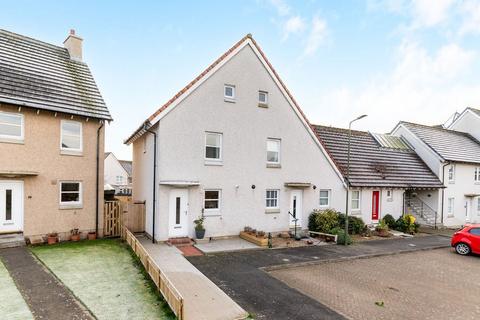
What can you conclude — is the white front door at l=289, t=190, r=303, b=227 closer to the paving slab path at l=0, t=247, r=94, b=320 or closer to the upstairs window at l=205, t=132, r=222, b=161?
the upstairs window at l=205, t=132, r=222, b=161

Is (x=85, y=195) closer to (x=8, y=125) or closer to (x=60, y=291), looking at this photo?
(x=8, y=125)

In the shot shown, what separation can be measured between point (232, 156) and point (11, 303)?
1195 cm

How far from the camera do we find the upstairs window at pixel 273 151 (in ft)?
63.1

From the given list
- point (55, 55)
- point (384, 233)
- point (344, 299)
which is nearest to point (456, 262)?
point (384, 233)

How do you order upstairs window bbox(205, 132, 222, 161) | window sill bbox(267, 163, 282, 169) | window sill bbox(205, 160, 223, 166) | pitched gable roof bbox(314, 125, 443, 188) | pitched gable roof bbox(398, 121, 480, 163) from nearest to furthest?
window sill bbox(205, 160, 223, 166) → upstairs window bbox(205, 132, 222, 161) → window sill bbox(267, 163, 282, 169) → pitched gable roof bbox(314, 125, 443, 188) → pitched gable roof bbox(398, 121, 480, 163)

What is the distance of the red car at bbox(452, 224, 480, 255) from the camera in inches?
645

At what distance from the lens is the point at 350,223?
2100 centimetres

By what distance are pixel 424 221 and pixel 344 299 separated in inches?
848

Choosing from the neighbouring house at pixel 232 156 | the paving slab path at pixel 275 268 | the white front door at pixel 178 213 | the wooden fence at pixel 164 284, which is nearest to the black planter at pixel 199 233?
the neighbouring house at pixel 232 156

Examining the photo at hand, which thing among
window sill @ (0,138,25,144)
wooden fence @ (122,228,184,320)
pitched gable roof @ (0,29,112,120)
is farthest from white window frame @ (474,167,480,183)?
window sill @ (0,138,25,144)

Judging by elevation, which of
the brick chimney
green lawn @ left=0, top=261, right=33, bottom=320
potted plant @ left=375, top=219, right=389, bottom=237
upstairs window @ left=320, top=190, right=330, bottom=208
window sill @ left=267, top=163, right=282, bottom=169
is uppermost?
the brick chimney

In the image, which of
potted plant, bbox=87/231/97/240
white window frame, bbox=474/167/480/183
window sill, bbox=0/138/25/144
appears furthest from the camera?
white window frame, bbox=474/167/480/183

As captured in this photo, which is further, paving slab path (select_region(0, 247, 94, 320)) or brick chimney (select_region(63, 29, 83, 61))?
brick chimney (select_region(63, 29, 83, 61))

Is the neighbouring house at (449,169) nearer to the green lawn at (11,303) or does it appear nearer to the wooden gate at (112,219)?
the wooden gate at (112,219)
